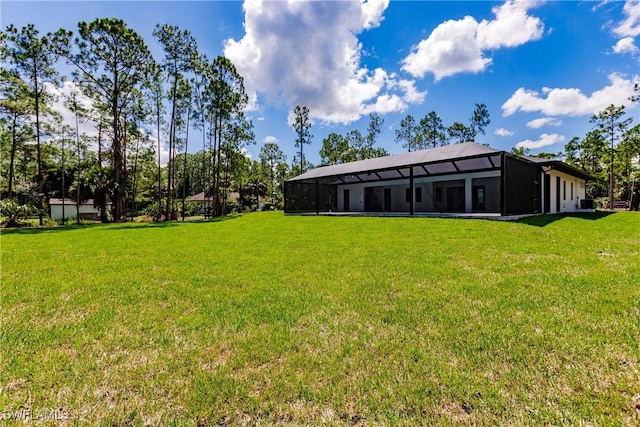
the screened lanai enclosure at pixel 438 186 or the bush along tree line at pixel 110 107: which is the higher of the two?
the bush along tree line at pixel 110 107

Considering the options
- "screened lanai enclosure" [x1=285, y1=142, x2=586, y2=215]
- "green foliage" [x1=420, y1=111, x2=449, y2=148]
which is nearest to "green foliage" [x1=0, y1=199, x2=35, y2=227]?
"screened lanai enclosure" [x1=285, y1=142, x2=586, y2=215]

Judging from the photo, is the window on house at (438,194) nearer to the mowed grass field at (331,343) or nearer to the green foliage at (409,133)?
the mowed grass field at (331,343)


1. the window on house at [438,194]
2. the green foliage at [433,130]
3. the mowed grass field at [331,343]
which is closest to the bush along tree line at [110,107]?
the window on house at [438,194]

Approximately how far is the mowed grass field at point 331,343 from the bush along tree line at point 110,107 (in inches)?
734

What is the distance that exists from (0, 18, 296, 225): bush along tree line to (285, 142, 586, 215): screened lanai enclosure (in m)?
9.41

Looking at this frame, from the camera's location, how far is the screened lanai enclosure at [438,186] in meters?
11.5

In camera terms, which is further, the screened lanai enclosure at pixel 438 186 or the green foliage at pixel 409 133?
the green foliage at pixel 409 133

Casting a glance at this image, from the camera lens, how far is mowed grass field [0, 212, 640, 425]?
5.64 ft

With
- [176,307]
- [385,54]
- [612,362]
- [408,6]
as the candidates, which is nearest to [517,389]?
[612,362]

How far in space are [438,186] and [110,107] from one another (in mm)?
23620

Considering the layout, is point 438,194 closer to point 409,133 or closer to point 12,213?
point 409,133

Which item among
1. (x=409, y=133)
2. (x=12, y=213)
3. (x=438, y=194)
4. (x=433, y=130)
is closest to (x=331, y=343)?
(x=438, y=194)

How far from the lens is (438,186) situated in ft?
55.8

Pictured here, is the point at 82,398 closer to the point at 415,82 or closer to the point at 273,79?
the point at 273,79
